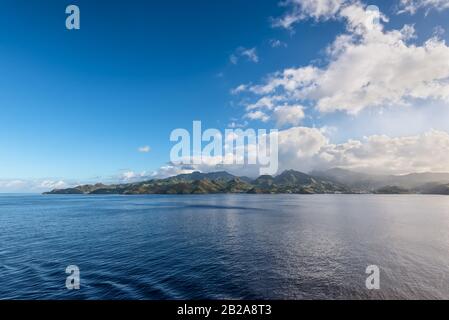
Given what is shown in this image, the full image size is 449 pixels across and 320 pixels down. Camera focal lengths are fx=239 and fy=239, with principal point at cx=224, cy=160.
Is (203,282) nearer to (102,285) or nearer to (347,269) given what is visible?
(102,285)

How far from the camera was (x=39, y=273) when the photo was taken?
46375 mm

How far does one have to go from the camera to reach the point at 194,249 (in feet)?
210
